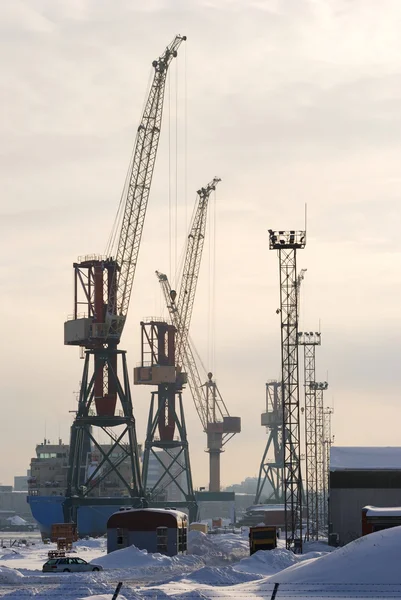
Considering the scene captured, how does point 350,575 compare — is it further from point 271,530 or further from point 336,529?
point 336,529

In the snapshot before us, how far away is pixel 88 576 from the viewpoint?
69.2m

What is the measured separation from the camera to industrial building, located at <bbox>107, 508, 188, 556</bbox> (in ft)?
328

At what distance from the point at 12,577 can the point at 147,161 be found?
10460 cm

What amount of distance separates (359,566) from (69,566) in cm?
2449

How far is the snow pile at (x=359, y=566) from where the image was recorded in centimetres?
5784

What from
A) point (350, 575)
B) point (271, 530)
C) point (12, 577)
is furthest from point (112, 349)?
point (350, 575)

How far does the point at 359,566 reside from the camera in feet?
195

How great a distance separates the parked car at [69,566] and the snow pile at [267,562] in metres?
9.40

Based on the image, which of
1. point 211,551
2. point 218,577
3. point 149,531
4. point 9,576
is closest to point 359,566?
point 218,577

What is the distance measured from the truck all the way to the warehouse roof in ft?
42.6

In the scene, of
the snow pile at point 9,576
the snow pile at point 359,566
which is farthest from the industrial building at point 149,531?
the snow pile at point 359,566

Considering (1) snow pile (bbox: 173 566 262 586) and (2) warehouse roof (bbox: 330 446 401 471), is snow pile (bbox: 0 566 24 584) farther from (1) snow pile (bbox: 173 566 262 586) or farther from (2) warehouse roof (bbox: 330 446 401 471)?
(2) warehouse roof (bbox: 330 446 401 471)

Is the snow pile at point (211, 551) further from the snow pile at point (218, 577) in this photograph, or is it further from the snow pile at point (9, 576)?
the snow pile at point (9, 576)

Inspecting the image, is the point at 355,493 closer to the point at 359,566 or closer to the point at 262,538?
the point at 262,538
